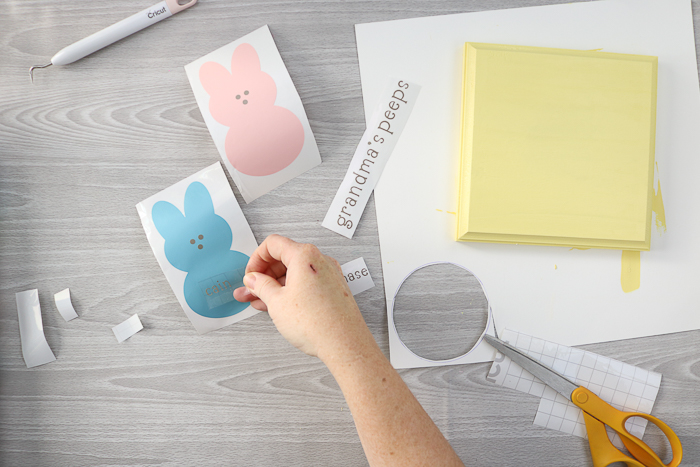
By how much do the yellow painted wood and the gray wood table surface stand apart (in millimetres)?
163

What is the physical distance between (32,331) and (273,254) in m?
0.38

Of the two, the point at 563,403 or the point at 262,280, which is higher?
the point at 262,280

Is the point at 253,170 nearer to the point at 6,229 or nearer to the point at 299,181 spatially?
the point at 299,181

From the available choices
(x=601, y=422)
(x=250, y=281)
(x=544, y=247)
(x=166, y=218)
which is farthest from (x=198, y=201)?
(x=601, y=422)

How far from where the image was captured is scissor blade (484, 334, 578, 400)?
0.59 metres

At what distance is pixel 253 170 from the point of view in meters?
0.61

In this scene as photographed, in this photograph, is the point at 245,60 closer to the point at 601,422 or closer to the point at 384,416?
the point at 384,416

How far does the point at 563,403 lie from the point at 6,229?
847 mm

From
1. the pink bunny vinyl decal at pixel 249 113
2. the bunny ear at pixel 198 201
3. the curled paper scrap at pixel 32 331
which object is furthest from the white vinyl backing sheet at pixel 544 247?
the curled paper scrap at pixel 32 331

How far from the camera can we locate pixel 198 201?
608mm

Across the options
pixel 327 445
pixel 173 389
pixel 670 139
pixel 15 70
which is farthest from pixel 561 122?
pixel 15 70

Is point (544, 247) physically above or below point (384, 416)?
above

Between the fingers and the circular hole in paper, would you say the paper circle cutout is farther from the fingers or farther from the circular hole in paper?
the fingers

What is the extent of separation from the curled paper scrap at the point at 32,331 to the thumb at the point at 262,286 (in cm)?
32
